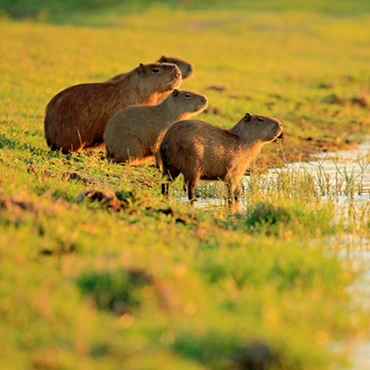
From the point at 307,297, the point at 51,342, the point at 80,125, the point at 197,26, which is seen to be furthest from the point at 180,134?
the point at 197,26

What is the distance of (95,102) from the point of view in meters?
9.76

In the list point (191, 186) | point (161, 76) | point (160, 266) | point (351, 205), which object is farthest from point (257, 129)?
point (160, 266)

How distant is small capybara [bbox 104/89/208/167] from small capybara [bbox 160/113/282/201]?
0.76 meters

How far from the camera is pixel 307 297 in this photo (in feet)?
15.0

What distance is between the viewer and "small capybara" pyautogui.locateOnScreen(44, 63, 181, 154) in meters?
9.57

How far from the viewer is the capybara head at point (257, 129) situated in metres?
8.73

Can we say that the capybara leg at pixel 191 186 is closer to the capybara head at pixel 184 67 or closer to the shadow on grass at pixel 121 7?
the capybara head at pixel 184 67

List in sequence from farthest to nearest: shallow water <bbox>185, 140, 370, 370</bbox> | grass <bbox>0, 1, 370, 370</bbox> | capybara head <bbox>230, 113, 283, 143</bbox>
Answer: capybara head <bbox>230, 113, 283, 143</bbox>, shallow water <bbox>185, 140, 370, 370</bbox>, grass <bbox>0, 1, 370, 370</bbox>

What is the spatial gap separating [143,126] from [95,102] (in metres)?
0.92

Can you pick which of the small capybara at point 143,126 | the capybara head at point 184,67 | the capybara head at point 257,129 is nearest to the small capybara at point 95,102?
the small capybara at point 143,126

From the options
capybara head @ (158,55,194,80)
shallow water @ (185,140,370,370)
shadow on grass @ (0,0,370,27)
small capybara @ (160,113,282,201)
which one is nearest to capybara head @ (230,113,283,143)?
small capybara @ (160,113,282,201)

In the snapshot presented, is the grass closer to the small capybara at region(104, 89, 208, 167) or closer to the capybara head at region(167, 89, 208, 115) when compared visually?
the small capybara at region(104, 89, 208, 167)

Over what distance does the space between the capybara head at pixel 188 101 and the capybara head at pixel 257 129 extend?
67cm

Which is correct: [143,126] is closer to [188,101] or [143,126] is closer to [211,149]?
[188,101]
